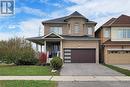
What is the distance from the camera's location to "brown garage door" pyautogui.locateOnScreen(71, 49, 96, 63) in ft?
137

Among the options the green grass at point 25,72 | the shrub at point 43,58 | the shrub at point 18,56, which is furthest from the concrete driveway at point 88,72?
the shrub at point 18,56

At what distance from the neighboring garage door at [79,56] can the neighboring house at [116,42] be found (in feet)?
6.37

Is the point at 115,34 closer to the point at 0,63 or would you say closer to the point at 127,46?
the point at 127,46

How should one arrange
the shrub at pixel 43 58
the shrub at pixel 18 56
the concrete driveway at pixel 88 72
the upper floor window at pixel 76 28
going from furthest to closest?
A: the upper floor window at pixel 76 28
the shrub at pixel 18 56
the shrub at pixel 43 58
the concrete driveway at pixel 88 72

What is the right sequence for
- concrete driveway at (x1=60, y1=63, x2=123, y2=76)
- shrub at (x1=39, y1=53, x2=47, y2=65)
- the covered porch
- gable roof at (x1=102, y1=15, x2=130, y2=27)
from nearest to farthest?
concrete driveway at (x1=60, y1=63, x2=123, y2=76) → shrub at (x1=39, y1=53, x2=47, y2=65) → the covered porch → gable roof at (x1=102, y1=15, x2=130, y2=27)

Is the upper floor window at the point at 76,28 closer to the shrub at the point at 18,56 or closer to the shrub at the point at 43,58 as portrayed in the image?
the shrub at the point at 18,56

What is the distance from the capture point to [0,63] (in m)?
39.9

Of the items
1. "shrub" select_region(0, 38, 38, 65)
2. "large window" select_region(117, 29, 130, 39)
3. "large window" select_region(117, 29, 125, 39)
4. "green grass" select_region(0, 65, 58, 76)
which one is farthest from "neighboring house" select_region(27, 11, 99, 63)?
"green grass" select_region(0, 65, 58, 76)

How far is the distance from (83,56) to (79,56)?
1.82ft

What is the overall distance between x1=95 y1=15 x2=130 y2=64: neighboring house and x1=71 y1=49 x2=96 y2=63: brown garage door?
6.00 ft

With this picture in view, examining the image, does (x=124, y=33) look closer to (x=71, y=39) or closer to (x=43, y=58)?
(x=71, y=39)

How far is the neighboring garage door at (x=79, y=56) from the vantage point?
4181 centimetres

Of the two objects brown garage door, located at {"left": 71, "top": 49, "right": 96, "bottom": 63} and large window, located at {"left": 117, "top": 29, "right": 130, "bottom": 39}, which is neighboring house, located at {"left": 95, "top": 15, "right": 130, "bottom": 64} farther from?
brown garage door, located at {"left": 71, "top": 49, "right": 96, "bottom": 63}

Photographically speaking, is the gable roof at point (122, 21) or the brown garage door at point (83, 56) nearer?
the brown garage door at point (83, 56)
